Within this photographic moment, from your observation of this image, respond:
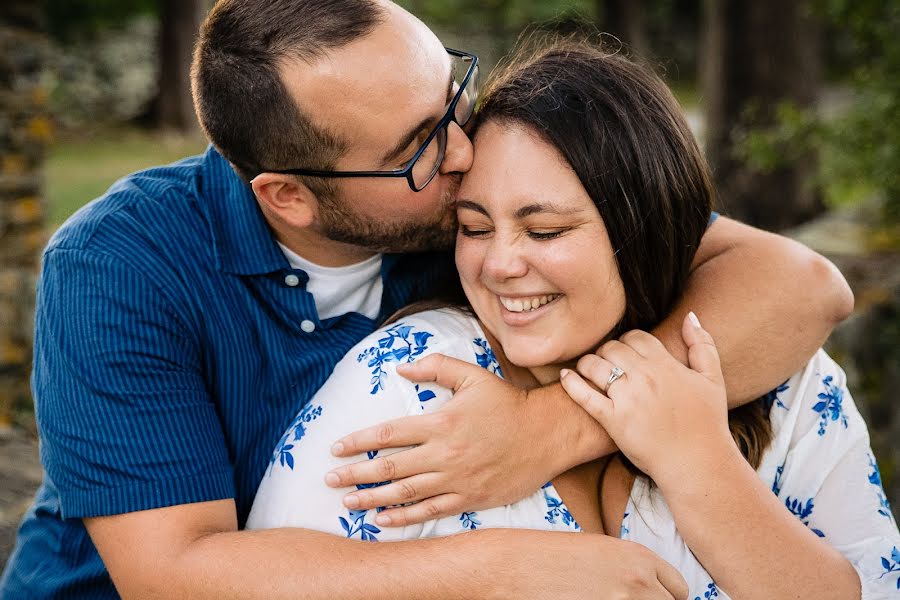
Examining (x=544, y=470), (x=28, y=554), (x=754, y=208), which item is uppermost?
(x=544, y=470)

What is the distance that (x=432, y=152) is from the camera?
2338mm

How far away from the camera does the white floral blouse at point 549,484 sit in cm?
207

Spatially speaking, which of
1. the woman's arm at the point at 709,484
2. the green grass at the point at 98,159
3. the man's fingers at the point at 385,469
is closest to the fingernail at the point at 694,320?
the woman's arm at the point at 709,484

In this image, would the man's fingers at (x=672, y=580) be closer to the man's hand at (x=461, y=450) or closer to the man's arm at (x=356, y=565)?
the man's arm at (x=356, y=565)

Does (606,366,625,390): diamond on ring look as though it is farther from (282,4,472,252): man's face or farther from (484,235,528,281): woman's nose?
(282,4,472,252): man's face

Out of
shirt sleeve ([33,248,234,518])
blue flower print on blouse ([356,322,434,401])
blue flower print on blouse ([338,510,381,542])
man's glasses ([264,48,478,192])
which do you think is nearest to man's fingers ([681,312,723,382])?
blue flower print on blouse ([356,322,434,401])

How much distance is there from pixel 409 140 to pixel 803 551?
1.33 m

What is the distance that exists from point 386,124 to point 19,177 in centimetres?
367

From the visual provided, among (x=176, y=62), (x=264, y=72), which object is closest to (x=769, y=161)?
(x=264, y=72)

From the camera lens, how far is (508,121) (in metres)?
2.21

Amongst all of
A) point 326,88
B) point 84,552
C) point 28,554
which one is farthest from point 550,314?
point 28,554

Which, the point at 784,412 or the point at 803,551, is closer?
the point at 803,551

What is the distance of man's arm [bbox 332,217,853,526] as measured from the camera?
2.02 meters

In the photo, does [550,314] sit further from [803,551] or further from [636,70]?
[803,551]
